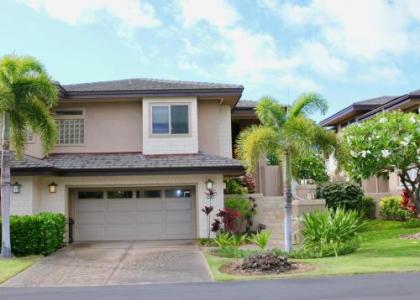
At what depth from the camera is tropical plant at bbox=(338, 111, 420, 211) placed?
55.9 ft

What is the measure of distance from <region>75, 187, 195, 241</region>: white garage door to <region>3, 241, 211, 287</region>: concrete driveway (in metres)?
1.72

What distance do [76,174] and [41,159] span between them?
1.61 meters

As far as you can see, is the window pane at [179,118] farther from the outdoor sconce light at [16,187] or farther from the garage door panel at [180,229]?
the outdoor sconce light at [16,187]

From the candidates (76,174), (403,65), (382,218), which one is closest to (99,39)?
(76,174)

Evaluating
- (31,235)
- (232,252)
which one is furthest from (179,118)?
(31,235)

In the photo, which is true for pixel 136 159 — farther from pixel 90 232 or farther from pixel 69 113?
pixel 69 113

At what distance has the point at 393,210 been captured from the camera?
22.0 m

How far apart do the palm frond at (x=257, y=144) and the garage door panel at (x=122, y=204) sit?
6.69 meters

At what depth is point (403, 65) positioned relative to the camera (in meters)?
20.4

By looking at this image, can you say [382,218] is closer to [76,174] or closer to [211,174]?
[211,174]

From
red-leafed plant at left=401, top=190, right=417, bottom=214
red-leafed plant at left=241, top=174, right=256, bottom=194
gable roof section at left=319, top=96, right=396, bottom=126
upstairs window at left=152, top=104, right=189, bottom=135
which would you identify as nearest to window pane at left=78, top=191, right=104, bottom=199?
upstairs window at left=152, top=104, right=189, bottom=135

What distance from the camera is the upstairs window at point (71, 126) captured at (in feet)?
66.6

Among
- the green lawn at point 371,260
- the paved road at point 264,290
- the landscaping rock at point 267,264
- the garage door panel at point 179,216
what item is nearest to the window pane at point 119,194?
the garage door panel at point 179,216

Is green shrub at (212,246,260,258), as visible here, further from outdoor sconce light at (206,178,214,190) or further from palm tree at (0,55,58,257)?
palm tree at (0,55,58,257)
